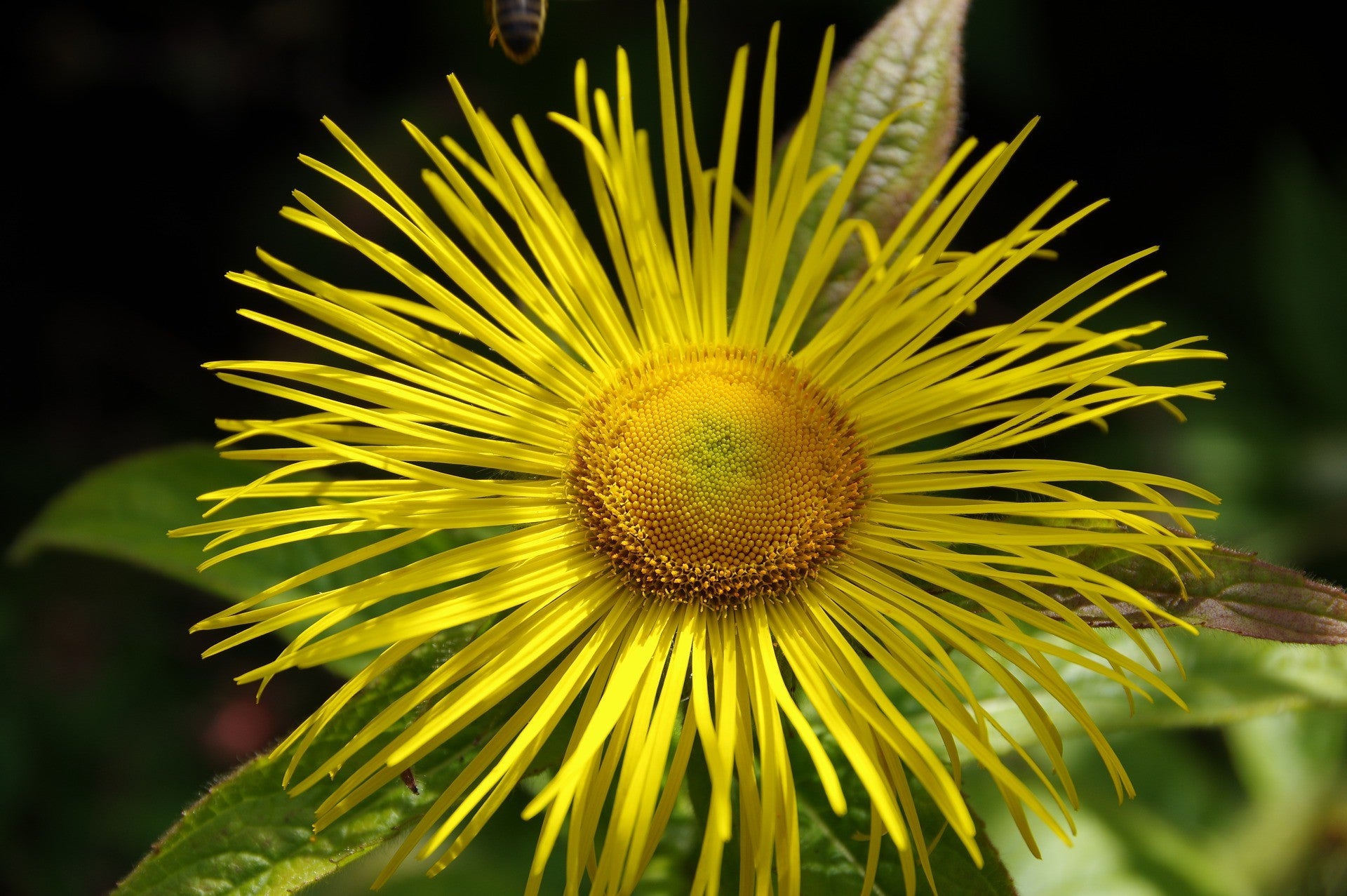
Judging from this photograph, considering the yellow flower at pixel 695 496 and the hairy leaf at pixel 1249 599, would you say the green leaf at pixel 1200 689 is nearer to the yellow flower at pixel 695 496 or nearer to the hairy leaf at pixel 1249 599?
the yellow flower at pixel 695 496

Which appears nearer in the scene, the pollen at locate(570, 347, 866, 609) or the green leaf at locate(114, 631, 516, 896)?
the green leaf at locate(114, 631, 516, 896)

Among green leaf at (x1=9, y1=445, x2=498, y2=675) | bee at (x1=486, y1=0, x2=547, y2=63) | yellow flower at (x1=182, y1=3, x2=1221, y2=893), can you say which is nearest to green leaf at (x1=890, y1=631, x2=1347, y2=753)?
yellow flower at (x1=182, y1=3, x2=1221, y2=893)

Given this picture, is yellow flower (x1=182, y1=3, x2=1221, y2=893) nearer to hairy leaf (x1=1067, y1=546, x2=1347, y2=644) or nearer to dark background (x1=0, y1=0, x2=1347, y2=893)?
hairy leaf (x1=1067, y1=546, x2=1347, y2=644)

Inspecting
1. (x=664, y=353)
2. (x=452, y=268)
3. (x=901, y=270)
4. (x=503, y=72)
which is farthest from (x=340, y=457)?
(x=503, y=72)

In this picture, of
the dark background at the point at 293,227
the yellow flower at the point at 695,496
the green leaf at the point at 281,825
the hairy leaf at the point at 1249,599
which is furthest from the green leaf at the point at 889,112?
the dark background at the point at 293,227

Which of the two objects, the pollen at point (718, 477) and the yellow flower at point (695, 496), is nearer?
the yellow flower at point (695, 496)

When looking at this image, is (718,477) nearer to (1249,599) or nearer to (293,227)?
(1249,599)

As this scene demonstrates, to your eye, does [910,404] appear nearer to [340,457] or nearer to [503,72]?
[340,457]
